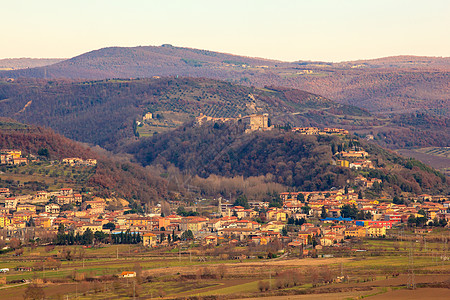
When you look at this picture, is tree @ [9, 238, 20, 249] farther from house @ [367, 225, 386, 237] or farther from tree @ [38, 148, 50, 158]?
tree @ [38, 148, 50, 158]

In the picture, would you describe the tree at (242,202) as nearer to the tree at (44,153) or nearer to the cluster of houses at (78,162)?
the cluster of houses at (78,162)

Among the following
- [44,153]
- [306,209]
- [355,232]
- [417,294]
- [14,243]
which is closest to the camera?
[417,294]

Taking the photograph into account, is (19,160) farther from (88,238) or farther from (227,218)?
(88,238)

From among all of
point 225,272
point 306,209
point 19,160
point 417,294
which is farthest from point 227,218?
point 417,294

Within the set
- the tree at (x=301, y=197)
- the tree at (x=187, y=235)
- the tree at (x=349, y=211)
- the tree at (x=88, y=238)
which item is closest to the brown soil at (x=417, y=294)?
the tree at (x=187, y=235)

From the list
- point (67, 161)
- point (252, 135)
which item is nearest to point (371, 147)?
point (252, 135)

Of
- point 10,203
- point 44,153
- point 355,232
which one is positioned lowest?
point 355,232
